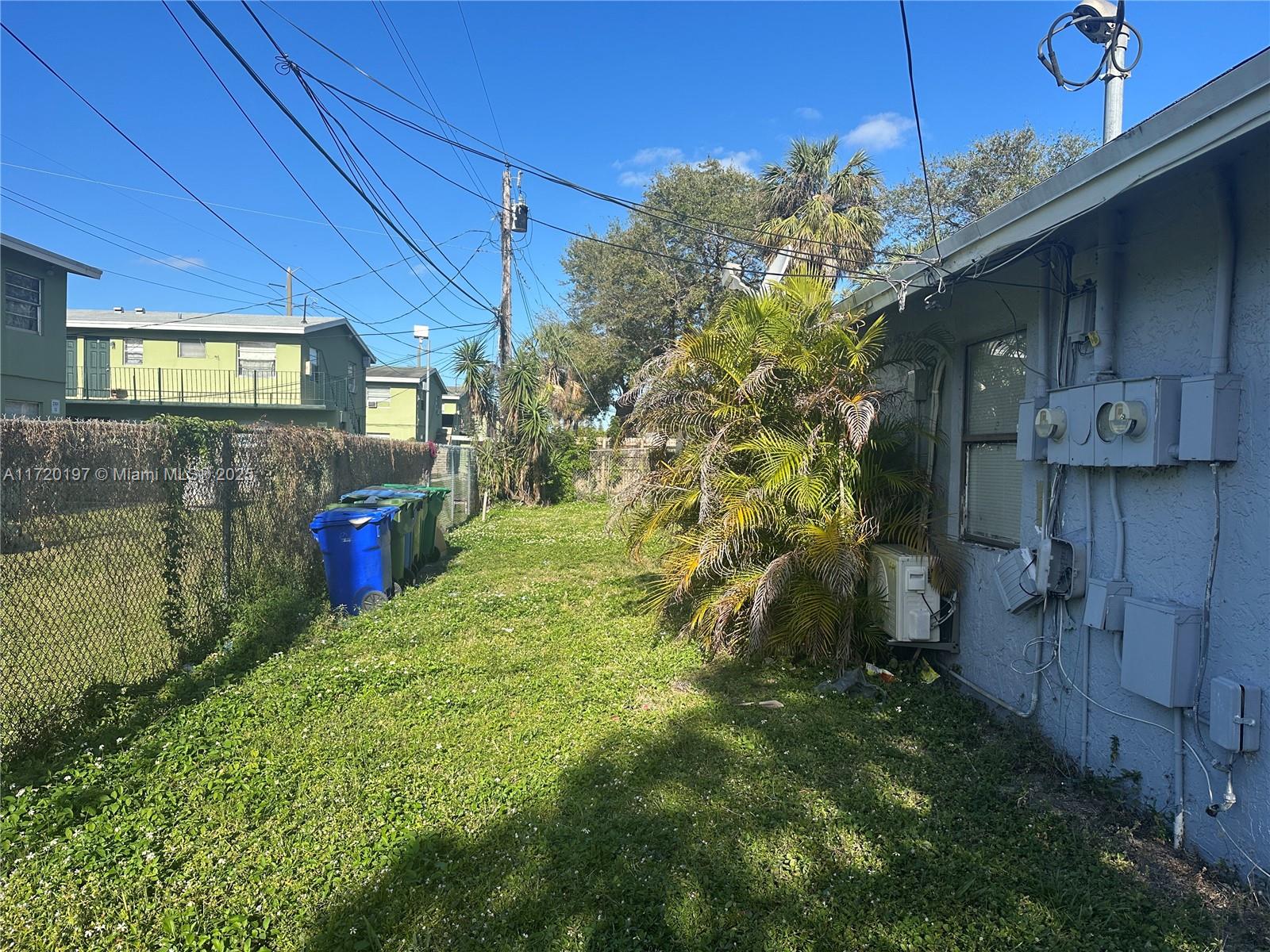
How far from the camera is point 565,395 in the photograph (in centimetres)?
2492

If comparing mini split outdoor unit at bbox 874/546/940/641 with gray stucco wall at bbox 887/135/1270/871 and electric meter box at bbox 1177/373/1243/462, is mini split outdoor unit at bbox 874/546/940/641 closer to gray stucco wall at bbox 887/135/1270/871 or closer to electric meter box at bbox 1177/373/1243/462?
gray stucco wall at bbox 887/135/1270/871

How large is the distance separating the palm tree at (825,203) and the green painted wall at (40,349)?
15.1m

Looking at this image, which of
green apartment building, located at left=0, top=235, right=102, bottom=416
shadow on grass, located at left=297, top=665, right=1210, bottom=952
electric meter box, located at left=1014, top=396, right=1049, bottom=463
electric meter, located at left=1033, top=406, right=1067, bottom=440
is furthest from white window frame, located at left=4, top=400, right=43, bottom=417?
electric meter, located at left=1033, top=406, right=1067, bottom=440

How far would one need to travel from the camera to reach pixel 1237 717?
2725mm

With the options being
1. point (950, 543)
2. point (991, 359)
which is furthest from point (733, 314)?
point (950, 543)

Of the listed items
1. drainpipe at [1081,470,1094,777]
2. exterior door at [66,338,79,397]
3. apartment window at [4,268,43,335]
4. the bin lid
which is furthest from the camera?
exterior door at [66,338,79,397]

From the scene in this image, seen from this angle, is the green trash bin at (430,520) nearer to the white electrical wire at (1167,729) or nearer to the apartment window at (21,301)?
the white electrical wire at (1167,729)

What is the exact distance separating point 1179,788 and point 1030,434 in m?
1.80

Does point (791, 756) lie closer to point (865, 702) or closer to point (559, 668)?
point (865, 702)

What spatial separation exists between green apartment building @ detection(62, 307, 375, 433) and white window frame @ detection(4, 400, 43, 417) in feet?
32.7

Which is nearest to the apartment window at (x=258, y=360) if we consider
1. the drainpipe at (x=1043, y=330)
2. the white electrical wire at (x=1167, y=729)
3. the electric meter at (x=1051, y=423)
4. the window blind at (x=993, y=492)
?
the window blind at (x=993, y=492)

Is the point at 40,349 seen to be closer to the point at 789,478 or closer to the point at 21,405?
the point at 21,405

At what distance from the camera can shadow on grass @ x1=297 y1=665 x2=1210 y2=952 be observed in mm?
2543

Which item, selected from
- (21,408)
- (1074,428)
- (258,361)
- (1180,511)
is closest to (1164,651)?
(1180,511)
